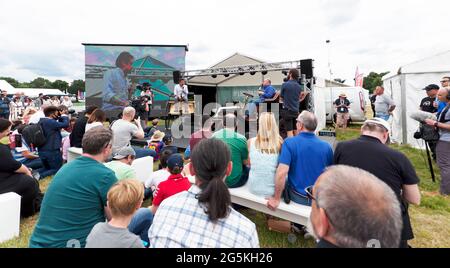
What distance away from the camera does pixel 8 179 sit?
296cm

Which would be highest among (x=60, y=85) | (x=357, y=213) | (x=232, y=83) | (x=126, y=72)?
(x=60, y=85)

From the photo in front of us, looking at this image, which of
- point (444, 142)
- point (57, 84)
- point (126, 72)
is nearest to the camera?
point (444, 142)

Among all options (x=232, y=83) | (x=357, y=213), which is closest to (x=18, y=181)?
(x=357, y=213)

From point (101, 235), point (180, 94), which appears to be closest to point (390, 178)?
point (101, 235)

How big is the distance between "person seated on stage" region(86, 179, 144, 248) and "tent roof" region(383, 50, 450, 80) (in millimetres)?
7352

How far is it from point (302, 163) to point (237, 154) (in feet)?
2.44

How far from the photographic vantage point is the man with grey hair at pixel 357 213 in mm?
845

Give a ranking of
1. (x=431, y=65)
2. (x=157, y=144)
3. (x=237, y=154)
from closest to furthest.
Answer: (x=237, y=154) < (x=157, y=144) < (x=431, y=65)

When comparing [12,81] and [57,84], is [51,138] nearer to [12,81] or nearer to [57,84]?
[57,84]

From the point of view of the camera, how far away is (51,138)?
476cm

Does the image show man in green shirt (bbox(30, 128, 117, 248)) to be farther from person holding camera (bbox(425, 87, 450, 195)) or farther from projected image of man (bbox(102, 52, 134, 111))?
projected image of man (bbox(102, 52, 134, 111))

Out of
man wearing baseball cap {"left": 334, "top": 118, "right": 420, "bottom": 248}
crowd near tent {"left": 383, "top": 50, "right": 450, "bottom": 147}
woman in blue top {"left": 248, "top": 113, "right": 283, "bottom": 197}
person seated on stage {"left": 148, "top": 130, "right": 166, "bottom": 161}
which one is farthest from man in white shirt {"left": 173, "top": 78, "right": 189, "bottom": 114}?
man wearing baseball cap {"left": 334, "top": 118, "right": 420, "bottom": 248}

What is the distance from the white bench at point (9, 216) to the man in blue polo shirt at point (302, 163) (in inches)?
107

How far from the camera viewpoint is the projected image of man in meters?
12.9
